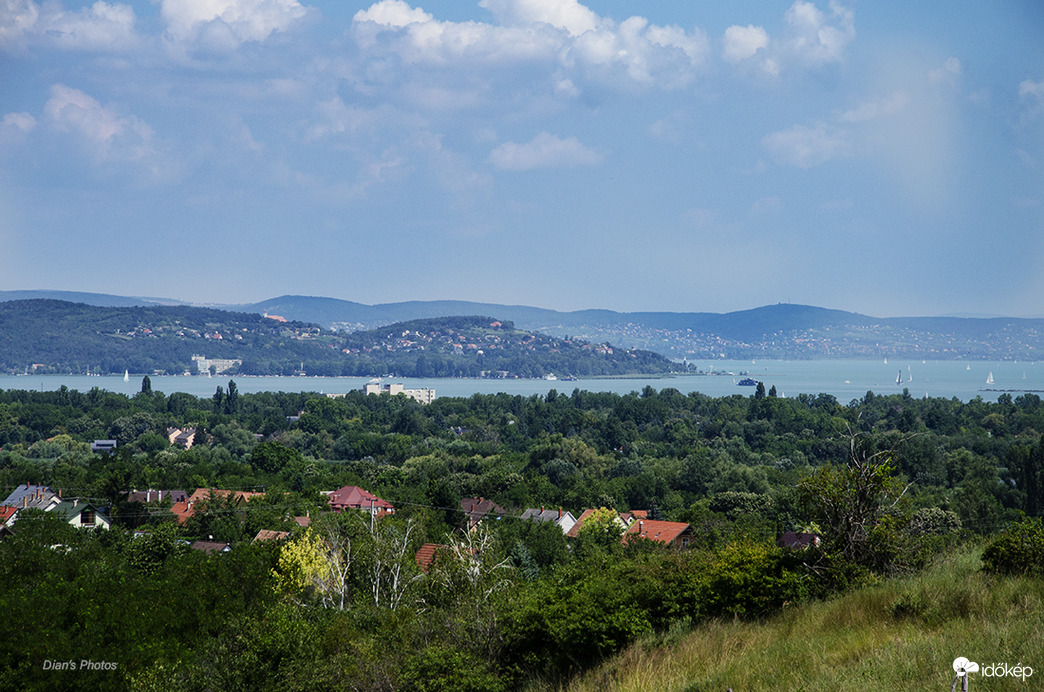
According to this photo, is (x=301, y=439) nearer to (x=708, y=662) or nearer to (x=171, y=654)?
(x=171, y=654)

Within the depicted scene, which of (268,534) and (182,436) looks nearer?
(268,534)

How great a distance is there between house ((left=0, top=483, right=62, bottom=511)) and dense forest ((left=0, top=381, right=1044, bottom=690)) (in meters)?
1.06

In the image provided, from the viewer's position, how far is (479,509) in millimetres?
33094

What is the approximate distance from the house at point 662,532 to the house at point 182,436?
40137mm

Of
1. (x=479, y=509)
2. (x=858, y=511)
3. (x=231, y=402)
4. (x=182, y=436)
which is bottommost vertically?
(x=182, y=436)

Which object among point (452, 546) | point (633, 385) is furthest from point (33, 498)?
point (633, 385)

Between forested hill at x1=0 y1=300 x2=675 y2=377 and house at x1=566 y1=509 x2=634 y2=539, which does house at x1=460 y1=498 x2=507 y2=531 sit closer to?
house at x1=566 y1=509 x2=634 y2=539

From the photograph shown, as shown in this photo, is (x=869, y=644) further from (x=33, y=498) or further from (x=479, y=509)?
(x=33, y=498)

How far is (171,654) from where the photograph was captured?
10.4 metres

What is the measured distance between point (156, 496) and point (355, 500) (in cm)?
684

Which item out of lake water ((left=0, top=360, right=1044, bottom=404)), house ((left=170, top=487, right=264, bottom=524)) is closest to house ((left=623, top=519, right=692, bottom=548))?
house ((left=170, top=487, right=264, bottom=524))

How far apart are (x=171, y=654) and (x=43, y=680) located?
1328 millimetres

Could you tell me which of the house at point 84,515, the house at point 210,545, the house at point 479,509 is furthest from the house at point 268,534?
the house at point 479,509

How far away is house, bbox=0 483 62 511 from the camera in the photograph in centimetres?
2816
